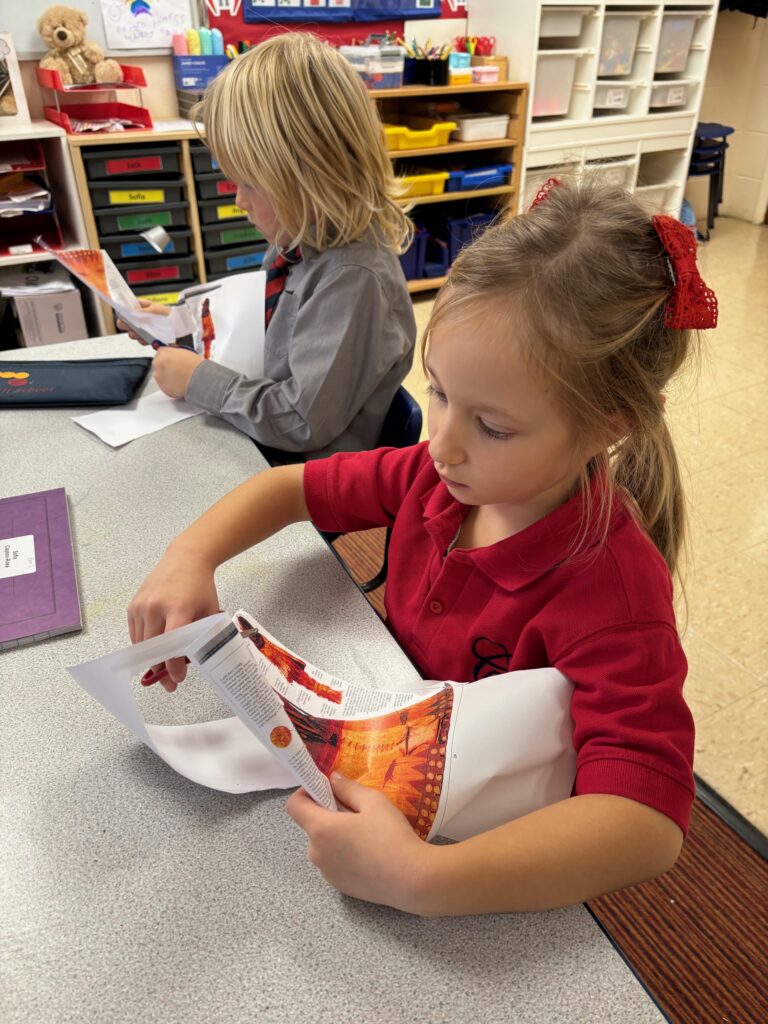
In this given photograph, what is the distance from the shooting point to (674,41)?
11.6ft

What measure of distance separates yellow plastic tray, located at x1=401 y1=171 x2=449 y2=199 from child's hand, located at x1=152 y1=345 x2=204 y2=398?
→ 219 centimetres

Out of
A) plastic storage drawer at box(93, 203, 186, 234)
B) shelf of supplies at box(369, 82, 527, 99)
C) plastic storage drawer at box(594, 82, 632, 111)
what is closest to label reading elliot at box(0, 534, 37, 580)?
plastic storage drawer at box(93, 203, 186, 234)

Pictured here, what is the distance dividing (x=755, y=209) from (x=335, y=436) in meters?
4.53

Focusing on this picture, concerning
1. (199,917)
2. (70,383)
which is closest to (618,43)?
(70,383)

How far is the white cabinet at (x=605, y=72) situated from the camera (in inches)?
122

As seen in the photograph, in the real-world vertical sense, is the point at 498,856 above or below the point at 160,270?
above

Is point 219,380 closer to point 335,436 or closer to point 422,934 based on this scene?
point 335,436

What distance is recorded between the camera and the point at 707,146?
4.02m

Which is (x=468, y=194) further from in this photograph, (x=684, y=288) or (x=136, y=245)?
(x=684, y=288)

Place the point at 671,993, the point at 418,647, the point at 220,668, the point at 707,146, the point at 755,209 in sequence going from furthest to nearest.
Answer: the point at 755,209
the point at 707,146
the point at 671,993
the point at 418,647
the point at 220,668

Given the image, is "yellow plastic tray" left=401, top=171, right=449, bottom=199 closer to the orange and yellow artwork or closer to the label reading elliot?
the label reading elliot

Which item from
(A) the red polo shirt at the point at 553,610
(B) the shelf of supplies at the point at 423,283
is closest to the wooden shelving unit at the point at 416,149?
(B) the shelf of supplies at the point at 423,283

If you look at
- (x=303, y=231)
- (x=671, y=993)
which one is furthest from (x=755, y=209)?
(x=671, y=993)

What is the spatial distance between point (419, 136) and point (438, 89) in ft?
0.60
